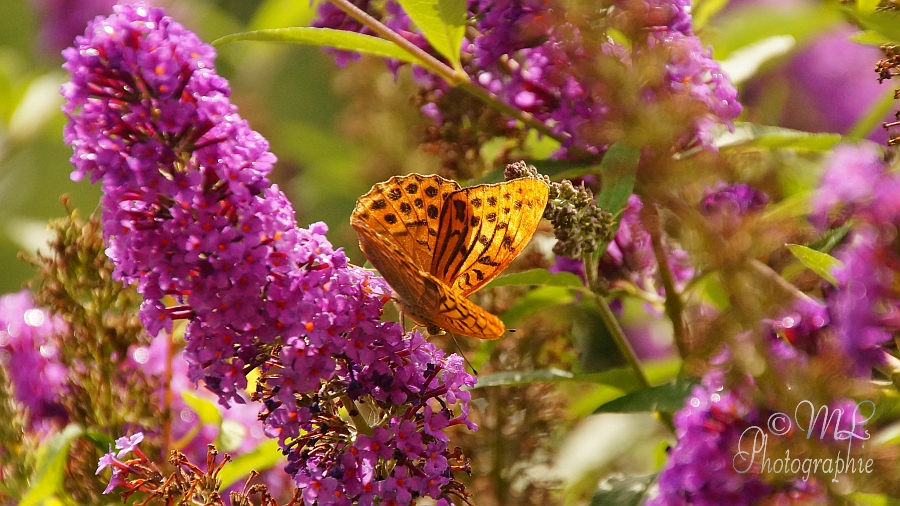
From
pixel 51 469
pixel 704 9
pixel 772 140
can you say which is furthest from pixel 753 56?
pixel 51 469

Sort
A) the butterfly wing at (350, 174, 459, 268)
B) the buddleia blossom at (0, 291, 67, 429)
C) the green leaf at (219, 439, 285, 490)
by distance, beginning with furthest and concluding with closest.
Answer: the buddleia blossom at (0, 291, 67, 429)
the green leaf at (219, 439, 285, 490)
the butterfly wing at (350, 174, 459, 268)

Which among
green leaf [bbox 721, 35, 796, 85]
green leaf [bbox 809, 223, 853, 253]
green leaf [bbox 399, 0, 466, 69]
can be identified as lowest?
green leaf [bbox 809, 223, 853, 253]

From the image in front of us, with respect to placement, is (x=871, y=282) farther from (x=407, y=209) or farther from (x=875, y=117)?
(x=875, y=117)

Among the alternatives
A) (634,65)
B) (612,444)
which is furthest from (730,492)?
(612,444)

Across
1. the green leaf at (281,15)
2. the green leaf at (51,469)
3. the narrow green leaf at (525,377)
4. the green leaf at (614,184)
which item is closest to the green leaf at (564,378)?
the narrow green leaf at (525,377)

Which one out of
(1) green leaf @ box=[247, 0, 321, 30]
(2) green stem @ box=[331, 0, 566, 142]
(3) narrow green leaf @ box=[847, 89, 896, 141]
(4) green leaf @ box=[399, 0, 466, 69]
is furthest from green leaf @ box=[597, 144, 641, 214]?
(1) green leaf @ box=[247, 0, 321, 30]

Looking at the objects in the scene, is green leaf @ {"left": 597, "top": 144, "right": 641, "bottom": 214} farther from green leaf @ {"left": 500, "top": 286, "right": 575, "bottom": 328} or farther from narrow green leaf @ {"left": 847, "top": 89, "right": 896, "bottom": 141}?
narrow green leaf @ {"left": 847, "top": 89, "right": 896, "bottom": 141}

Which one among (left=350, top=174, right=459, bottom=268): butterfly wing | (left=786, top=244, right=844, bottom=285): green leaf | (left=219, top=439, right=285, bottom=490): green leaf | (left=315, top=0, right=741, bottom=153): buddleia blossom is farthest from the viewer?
(left=219, top=439, right=285, bottom=490): green leaf
